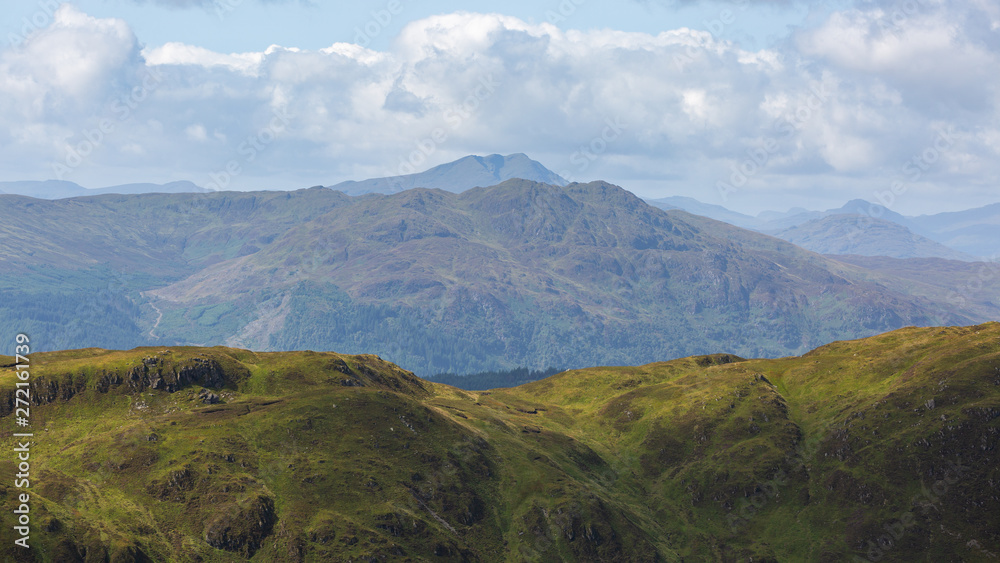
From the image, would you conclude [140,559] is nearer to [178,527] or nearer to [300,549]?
[178,527]

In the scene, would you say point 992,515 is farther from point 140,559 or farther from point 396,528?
point 140,559

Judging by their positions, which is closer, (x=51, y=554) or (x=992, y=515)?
(x=51, y=554)

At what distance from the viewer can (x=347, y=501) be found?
199375 mm

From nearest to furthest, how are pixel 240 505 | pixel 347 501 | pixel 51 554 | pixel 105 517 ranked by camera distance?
pixel 51 554, pixel 105 517, pixel 240 505, pixel 347 501

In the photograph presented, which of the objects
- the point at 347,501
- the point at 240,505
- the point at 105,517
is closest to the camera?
the point at 105,517

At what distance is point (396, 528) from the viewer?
195625 millimetres

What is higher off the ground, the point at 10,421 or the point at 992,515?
Answer: the point at 10,421

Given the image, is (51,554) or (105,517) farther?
(105,517)

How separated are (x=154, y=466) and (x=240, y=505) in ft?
90.0

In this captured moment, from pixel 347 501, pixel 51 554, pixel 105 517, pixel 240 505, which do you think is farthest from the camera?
pixel 347 501

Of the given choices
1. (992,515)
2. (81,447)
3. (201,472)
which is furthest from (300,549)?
(992,515)

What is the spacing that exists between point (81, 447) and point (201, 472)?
33808 millimetres

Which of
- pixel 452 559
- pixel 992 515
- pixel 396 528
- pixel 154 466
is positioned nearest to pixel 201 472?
pixel 154 466

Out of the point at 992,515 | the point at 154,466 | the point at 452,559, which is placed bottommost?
the point at 452,559
